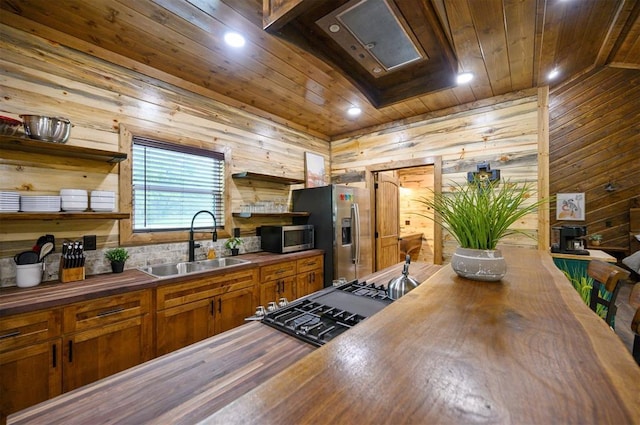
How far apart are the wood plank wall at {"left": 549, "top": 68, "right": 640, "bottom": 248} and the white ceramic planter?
22.5 ft

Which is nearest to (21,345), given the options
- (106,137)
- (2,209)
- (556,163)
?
(2,209)

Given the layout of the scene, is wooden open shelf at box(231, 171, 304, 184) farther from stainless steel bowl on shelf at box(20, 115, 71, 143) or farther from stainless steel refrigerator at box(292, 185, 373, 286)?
stainless steel bowl on shelf at box(20, 115, 71, 143)

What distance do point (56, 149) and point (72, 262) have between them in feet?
2.80

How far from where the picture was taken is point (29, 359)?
5.07ft

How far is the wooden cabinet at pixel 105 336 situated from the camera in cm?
167

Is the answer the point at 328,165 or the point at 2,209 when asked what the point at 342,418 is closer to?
A: the point at 2,209

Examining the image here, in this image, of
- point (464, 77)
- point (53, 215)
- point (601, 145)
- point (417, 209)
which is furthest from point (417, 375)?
point (601, 145)

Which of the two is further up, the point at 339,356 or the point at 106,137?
the point at 106,137

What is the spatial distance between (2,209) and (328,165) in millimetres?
3860

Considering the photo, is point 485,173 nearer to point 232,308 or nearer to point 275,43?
point 275,43

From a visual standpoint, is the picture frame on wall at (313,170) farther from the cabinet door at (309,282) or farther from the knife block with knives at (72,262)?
the knife block with knives at (72,262)

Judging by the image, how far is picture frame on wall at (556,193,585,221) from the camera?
5871mm

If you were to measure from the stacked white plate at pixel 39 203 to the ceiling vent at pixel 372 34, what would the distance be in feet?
7.42

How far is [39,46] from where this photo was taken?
2.04 m
